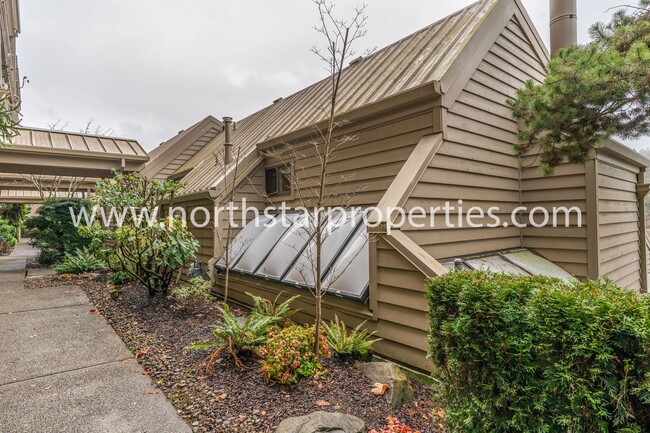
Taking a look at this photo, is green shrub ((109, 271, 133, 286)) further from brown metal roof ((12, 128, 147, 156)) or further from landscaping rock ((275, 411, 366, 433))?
landscaping rock ((275, 411, 366, 433))

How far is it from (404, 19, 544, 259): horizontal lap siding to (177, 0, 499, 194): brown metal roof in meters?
0.59

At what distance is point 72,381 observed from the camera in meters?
3.32

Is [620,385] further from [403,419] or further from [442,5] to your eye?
[442,5]

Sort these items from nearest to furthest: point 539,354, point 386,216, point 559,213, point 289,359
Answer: point 539,354, point 289,359, point 386,216, point 559,213

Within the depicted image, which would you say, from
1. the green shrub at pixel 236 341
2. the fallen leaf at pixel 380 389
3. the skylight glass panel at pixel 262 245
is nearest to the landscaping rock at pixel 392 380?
the fallen leaf at pixel 380 389

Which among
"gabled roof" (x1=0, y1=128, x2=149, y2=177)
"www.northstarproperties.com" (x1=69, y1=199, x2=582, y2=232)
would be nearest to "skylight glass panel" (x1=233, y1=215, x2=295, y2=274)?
"www.northstarproperties.com" (x1=69, y1=199, x2=582, y2=232)

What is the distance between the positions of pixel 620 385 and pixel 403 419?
5.68ft

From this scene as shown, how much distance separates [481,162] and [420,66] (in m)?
1.89

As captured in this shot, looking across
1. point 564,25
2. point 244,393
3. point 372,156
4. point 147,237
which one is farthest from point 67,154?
point 564,25

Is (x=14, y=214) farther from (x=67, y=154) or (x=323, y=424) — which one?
(x=323, y=424)

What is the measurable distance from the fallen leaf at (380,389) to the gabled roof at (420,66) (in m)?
3.71

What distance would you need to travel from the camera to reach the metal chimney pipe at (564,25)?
227 inches

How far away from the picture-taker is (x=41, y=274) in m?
8.88

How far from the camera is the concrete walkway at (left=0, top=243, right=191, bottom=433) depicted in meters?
2.65
